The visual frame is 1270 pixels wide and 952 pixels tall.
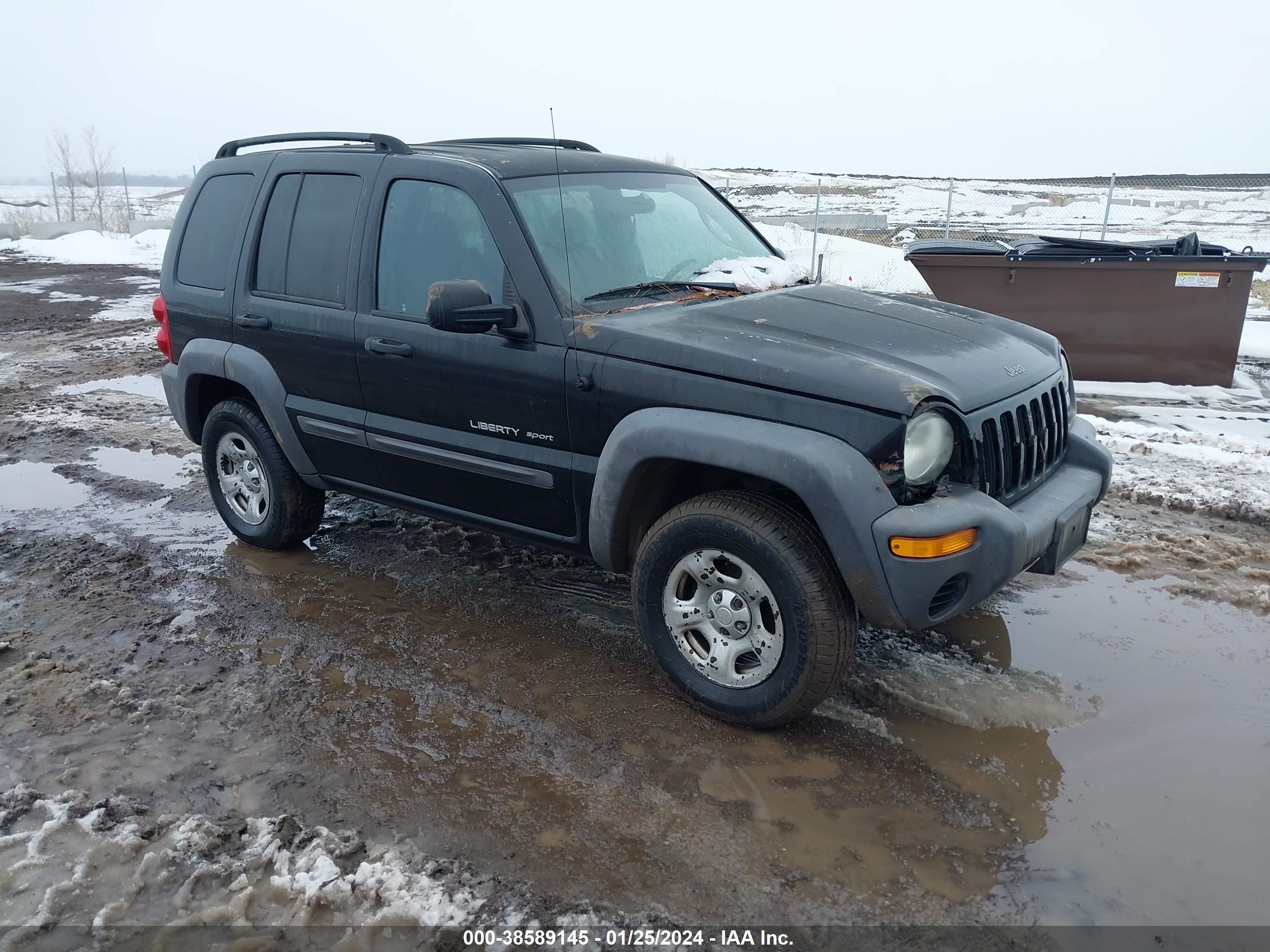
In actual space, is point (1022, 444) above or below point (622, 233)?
below

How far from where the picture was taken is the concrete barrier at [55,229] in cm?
3016

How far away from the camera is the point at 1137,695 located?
3.53 meters

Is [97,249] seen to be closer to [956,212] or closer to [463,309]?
[463,309]

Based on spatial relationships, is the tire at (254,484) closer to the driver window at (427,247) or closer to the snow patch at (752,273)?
the driver window at (427,247)

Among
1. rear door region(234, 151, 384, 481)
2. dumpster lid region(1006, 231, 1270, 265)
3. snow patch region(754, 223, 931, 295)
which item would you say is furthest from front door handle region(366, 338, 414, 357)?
snow patch region(754, 223, 931, 295)

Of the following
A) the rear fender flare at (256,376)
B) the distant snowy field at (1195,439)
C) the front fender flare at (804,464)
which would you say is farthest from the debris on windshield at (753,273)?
the distant snowy field at (1195,439)

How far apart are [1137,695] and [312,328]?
150 inches

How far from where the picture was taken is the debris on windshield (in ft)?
13.0

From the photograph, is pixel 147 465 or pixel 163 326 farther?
pixel 147 465

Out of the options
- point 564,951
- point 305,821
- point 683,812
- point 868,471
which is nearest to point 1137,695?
point 868,471

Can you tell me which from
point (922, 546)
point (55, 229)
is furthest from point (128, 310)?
point (55, 229)

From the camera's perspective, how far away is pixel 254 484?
5.00 meters

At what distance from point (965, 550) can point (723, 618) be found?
2.82 feet

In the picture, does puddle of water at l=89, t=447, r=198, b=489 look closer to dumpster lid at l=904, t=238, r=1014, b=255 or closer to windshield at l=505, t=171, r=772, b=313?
windshield at l=505, t=171, r=772, b=313
